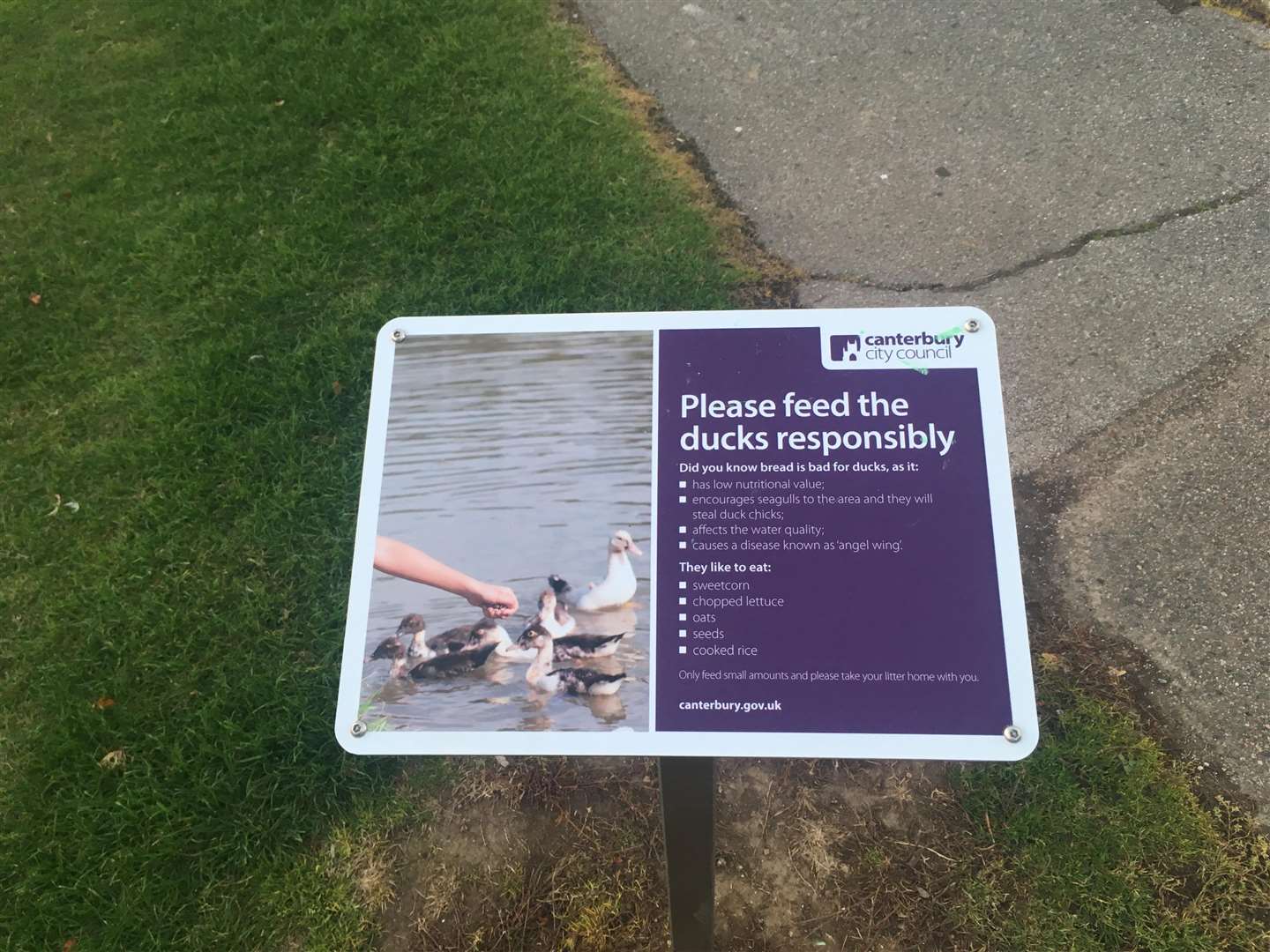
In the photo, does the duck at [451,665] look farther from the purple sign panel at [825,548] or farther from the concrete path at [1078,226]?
the concrete path at [1078,226]

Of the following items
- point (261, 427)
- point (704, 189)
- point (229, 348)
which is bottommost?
point (261, 427)

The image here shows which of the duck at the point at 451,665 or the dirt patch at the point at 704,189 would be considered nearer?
the duck at the point at 451,665

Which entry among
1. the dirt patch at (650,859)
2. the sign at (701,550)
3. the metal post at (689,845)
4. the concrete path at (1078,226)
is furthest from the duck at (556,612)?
the concrete path at (1078,226)

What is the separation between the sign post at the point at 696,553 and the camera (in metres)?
1.39

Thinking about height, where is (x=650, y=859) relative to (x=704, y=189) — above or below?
below

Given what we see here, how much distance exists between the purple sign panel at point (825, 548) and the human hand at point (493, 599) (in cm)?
26

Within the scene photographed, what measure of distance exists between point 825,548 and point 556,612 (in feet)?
1.56

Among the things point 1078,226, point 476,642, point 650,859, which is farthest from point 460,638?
point 1078,226

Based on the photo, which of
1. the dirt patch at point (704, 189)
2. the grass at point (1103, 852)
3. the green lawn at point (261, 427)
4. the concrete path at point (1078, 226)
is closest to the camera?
the grass at point (1103, 852)

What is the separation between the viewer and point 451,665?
1450 mm

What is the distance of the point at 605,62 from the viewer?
12.9ft

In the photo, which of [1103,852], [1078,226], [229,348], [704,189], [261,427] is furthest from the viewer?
[704,189]

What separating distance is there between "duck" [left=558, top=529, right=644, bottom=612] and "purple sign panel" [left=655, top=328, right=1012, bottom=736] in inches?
2.1

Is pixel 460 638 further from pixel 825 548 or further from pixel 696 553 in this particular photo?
pixel 825 548
